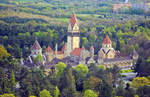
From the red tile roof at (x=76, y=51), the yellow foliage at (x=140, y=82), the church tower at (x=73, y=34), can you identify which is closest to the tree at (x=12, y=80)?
the yellow foliage at (x=140, y=82)

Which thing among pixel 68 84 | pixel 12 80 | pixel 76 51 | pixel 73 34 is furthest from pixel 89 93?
pixel 73 34

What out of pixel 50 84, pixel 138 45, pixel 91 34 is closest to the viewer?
pixel 50 84

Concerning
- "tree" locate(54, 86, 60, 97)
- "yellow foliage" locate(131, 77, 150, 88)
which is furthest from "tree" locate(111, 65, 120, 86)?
"tree" locate(54, 86, 60, 97)

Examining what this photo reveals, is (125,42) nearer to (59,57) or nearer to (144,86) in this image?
(59,57)

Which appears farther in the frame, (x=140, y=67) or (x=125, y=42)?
(x=125, y=42)

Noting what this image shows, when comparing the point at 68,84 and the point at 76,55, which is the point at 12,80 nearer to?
the point at 68,84

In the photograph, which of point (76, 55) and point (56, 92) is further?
point (76, 55)

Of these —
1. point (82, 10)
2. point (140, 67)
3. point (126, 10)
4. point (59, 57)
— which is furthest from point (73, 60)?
point (82, 10)
